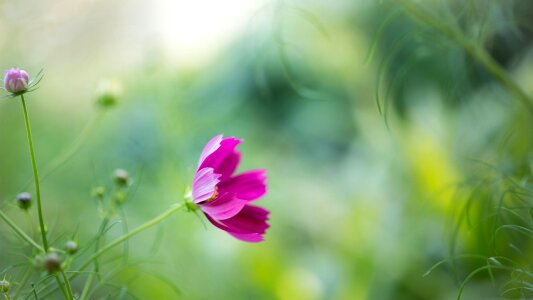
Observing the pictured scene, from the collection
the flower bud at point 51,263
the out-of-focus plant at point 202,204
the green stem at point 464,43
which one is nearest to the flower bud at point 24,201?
the out-of-focus plant at point 202,204

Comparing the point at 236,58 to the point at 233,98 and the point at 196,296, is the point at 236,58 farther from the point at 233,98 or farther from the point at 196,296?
the point at 196,296

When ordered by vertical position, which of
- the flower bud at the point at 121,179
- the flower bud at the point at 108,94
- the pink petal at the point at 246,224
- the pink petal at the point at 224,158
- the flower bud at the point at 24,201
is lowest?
the pink petal at the point at 246,224

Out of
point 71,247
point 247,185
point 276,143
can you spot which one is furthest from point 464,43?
point 276,143

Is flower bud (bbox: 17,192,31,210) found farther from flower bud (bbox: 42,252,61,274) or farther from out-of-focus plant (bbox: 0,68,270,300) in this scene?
flower bud (bbox: 42,252,61,274)

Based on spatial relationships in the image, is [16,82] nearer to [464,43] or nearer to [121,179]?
[121,179]

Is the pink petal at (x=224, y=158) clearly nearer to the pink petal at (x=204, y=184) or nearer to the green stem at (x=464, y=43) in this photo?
the pink petal at (x=204, y=184)

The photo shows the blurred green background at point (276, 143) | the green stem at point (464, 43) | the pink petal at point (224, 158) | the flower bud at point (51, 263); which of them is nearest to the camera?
the flower bud at point (51, 263)

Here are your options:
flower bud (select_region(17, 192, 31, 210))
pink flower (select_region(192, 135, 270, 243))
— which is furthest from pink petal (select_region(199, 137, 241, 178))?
flower bud (select_region(17, 192, 31, 210))
